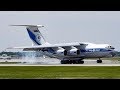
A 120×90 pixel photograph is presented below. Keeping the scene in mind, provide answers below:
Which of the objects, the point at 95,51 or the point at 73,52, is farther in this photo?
the point at 73,52

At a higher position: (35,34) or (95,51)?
(35,34)

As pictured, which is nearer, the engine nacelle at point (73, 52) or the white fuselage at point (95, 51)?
the white fuselage at point (95, 51)

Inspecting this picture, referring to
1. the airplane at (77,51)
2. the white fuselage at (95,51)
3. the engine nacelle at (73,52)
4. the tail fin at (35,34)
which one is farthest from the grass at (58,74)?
the tail fin at (35,34)

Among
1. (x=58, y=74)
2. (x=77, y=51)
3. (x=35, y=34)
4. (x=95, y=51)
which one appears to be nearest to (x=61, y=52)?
(x=77, y=51)

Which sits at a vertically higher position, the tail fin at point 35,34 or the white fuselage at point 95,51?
the tail fin at point 35,34

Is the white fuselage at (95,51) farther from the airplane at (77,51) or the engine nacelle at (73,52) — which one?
the engine nacelle at (73,52)

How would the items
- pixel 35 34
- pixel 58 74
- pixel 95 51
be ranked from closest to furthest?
pixel 58 74
pixel 95 51
pixel 35 34

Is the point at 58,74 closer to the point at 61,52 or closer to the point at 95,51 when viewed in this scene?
the point at 95,51

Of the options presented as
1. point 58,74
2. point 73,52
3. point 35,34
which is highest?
point 35,34

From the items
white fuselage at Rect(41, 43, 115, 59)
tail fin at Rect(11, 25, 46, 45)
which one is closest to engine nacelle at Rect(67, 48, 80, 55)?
white fuselage at Rect(41, 43, 115, 59)

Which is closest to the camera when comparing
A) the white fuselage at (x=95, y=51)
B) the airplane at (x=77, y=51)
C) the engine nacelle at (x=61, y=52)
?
the white fuselage at (x=95, y=51)

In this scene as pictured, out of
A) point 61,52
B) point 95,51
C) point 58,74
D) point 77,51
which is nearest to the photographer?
point 58,74
